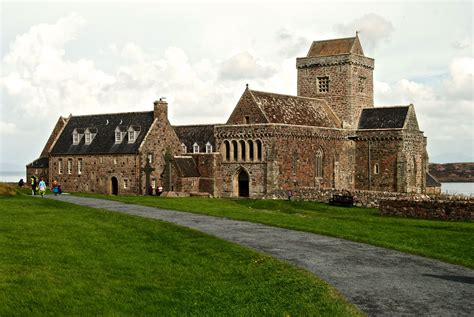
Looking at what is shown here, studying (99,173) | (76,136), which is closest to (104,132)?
(76,136)

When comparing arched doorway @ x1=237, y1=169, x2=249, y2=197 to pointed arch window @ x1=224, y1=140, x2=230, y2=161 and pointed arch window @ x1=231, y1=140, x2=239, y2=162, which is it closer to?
pointed arch window @ x1=231, y1=140, x2=239, y2=162

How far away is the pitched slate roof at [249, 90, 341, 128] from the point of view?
67.0 meters

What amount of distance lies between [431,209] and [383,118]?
1323 inches

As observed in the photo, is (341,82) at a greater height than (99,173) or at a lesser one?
greater

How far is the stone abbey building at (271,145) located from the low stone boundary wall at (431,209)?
17.8 metres

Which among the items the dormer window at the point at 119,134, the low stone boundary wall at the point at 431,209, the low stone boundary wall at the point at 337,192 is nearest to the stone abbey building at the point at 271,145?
the dormer window at the point at 119,134

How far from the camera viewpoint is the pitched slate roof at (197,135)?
77.6m

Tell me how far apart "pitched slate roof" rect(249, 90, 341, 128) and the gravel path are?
38178mm

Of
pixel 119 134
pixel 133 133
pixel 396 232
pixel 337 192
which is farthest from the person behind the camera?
pixel 119 134

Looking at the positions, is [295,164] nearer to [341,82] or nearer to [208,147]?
[208,147]

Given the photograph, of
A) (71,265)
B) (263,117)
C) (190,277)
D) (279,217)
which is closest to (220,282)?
(190,277)

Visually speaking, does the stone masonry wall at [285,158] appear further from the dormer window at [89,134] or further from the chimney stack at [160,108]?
the dormer window at [89,134]

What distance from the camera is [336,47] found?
78.4 meters

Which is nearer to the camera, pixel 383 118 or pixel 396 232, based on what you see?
pixel 396 232
